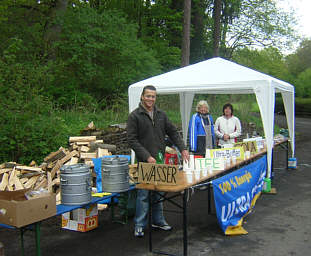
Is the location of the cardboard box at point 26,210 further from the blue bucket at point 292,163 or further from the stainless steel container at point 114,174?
the blue bucket at point 292,163

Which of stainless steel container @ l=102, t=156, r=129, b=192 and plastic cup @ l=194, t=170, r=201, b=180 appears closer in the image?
stainless steel container @ l=102, t=156, r=129, b=192

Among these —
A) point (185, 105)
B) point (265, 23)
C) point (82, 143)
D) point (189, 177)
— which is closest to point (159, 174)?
point (189, 177)

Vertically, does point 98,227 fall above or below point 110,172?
below

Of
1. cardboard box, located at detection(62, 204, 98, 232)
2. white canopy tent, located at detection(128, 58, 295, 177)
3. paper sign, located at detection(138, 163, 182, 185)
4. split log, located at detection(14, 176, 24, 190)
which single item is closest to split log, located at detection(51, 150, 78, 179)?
split log, located at detection(14, 176, 24, 190)

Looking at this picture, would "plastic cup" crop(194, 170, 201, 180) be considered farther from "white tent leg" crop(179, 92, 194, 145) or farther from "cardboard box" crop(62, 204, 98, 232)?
"white tent leg" crop(179, 92, 194, 145)

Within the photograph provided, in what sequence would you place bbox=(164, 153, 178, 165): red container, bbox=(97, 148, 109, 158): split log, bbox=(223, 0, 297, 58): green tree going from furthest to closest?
bbox=(223, 0, 297, 58): green tree < bbox=(97, 148, 109, 158): split log < bbox=(164, 153, 178, 165): red container

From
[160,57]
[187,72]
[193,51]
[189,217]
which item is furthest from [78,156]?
[193,51]

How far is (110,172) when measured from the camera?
400 cm

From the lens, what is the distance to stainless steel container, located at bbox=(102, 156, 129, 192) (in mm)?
4004

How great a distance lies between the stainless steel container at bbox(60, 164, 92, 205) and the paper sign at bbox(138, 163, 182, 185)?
0.64 m

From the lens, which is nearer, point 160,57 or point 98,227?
point 98,227

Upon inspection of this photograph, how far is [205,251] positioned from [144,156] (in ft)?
4.52

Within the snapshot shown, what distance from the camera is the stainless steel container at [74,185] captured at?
364 centimetres

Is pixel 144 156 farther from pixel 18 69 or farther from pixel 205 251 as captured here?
pixel 18 69
